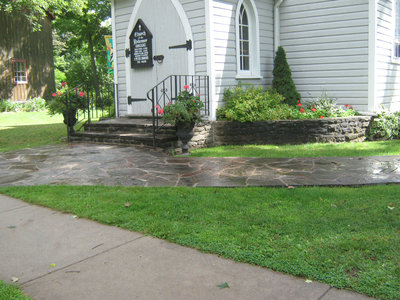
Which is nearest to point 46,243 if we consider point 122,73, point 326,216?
point 326,216

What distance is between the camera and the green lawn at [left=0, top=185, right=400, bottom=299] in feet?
10.2

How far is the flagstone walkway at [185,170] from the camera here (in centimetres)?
577

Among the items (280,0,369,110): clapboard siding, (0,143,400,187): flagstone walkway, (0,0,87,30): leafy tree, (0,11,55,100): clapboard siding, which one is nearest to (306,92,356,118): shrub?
(280,0,369,110): clapboard siding

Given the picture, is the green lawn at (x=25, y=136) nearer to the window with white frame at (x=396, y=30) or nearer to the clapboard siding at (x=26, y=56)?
the clapboard siding at (x=26, y=56)

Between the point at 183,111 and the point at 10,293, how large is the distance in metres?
5.47

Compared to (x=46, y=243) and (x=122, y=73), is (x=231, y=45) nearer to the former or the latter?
(x=122, y=73)

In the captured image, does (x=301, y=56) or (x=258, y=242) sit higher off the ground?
(x=301, y=56)

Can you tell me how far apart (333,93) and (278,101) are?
5.90 feet

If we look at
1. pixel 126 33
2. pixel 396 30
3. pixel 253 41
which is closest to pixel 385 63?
pixel 396 30

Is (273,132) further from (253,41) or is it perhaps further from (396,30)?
(396,30)

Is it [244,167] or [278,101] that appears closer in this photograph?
[244,167]

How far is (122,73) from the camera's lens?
11492 mm

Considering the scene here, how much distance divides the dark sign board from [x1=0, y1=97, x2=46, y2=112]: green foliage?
13.2 metres

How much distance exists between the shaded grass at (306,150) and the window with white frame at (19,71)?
18.2 meters
